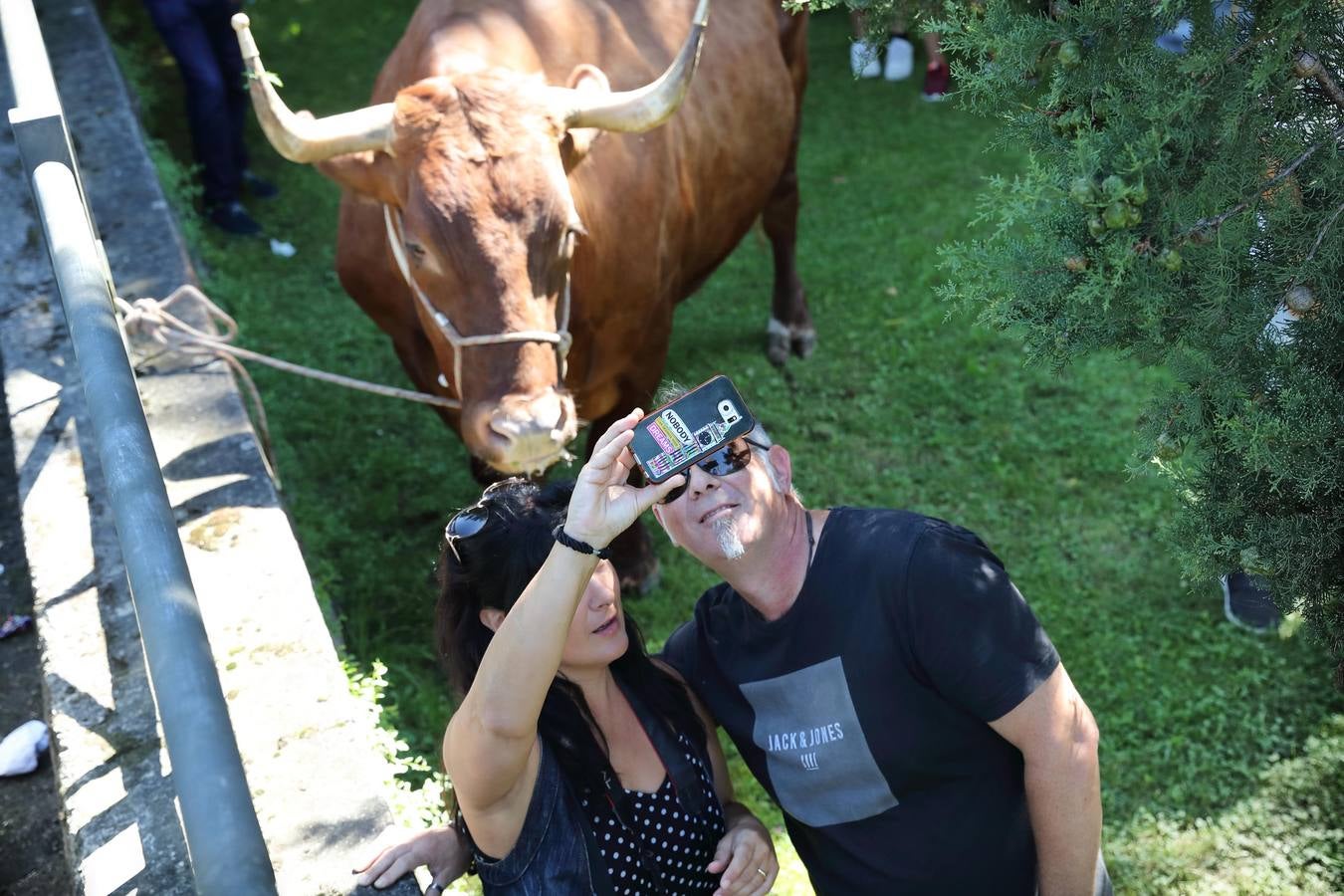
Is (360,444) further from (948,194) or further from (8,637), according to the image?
(948,194)

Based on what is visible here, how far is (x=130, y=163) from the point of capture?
5.50 m

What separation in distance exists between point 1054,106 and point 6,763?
2656 mm

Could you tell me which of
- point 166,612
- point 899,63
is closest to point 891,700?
point 166,612

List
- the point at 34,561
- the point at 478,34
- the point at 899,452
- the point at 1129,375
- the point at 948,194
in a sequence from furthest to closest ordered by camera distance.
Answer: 1. the point at 948,194
2. the point at 1129,375
3. the point at 899,452
4. the point at 478,34
5. the point at 34,561

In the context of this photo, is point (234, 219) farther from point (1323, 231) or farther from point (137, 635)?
point (1323, 231)

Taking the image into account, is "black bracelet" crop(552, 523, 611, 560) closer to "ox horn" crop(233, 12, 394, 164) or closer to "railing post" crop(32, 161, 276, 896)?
"railing post" crop(32, 161, 276, 896)

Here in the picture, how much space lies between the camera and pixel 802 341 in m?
6.05

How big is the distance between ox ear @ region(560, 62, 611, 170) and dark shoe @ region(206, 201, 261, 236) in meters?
3.38

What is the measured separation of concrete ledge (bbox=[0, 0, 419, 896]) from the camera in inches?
97.6

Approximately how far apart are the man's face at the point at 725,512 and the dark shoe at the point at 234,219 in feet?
17.1

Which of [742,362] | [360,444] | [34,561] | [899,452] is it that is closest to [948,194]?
[742,362]

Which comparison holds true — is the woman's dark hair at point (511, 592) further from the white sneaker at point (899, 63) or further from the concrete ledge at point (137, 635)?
the white sneaker at point (899, 63)

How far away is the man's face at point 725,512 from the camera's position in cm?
221

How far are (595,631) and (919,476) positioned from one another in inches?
119
